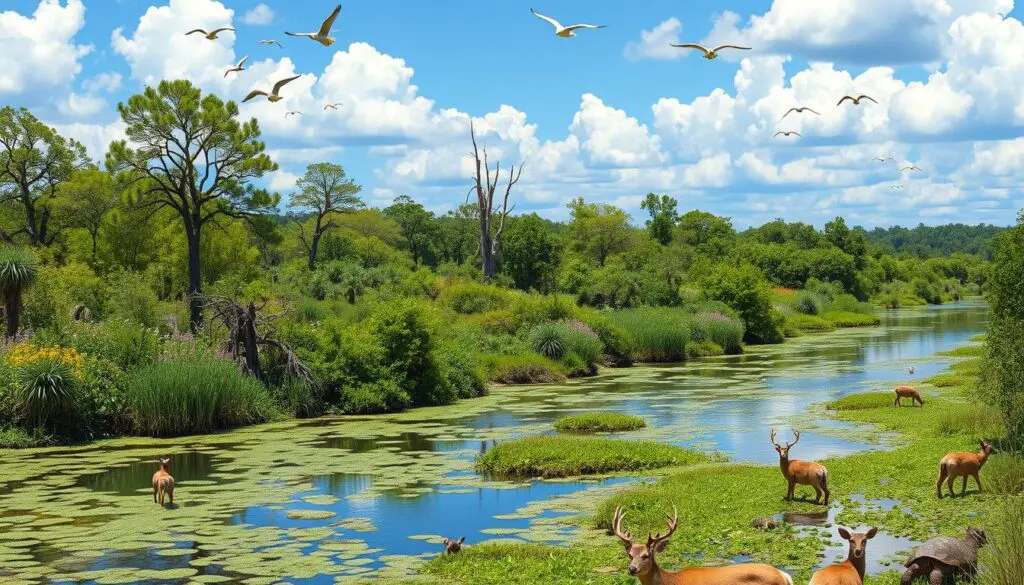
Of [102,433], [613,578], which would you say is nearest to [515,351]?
[102,433]

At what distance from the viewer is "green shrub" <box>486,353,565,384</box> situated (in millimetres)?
40500

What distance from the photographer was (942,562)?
10.2 m

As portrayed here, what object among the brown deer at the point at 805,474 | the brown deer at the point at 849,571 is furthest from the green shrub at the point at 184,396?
the brown deer at the point at 849,571

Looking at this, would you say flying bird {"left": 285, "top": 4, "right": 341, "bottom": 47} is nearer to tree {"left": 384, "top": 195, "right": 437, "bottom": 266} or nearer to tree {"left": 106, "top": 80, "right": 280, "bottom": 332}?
tree {"left": 106, "top": 80, "right": 280, "bottom": 332}

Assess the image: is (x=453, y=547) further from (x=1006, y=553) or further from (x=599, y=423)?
(x=599, y=423)

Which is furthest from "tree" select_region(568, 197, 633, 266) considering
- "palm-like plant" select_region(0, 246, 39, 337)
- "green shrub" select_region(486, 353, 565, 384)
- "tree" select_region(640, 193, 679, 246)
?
"palm-like plant" select_region(0, 246, 39, 337)

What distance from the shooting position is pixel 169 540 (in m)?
14.8

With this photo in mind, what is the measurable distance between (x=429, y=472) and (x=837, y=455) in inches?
325

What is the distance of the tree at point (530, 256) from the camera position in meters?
74.2

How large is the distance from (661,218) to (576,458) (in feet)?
314

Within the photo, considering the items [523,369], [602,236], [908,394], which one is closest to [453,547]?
[908,394]

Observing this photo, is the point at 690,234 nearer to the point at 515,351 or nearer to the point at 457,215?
the point at 457,215

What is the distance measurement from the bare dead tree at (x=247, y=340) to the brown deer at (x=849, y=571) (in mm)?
21853

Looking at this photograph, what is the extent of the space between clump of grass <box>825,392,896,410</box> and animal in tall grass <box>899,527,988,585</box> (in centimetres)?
1932
